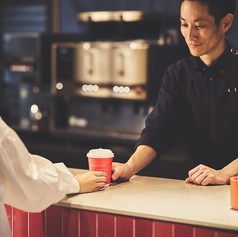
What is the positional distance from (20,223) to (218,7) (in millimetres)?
1323

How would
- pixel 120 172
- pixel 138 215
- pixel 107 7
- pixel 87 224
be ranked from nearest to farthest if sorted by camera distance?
pixel 138 215 < pixel 87 224 < pixel 120 172 < pixel 107 7

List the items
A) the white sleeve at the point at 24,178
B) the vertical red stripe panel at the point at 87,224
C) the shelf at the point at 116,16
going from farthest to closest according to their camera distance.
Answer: the shelf at the point at 116,16
the vertical red stripe panel at the point at 87,224
the white sleeve at the point at 24,178

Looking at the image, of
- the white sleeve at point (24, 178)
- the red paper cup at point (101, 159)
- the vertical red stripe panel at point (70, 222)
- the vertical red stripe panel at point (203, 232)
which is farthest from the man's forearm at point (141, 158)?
the vertical red stripe panel at point (203, 232)

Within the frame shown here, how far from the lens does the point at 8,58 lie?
21.6ft

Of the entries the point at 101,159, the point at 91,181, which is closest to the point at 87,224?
the point at 91,181

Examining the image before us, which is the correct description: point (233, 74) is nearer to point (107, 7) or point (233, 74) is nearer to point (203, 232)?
point (203, 232)

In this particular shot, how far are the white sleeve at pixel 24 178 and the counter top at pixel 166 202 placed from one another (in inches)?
6.9

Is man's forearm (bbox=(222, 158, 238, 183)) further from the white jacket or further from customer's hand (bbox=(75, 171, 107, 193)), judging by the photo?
the white jacket

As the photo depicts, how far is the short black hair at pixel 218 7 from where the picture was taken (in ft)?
9.36

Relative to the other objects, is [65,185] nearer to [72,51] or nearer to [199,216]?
[199,216]

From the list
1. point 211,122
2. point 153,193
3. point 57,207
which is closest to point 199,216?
point 153,193

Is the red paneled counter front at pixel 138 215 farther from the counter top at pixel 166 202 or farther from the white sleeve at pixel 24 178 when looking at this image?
the white sleeve at pixel 24 178

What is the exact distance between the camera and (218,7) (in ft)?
9.47

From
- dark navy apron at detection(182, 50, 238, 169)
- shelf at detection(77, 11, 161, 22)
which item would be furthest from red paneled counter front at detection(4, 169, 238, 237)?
shelf at detection(77, 11, 161, 22)
